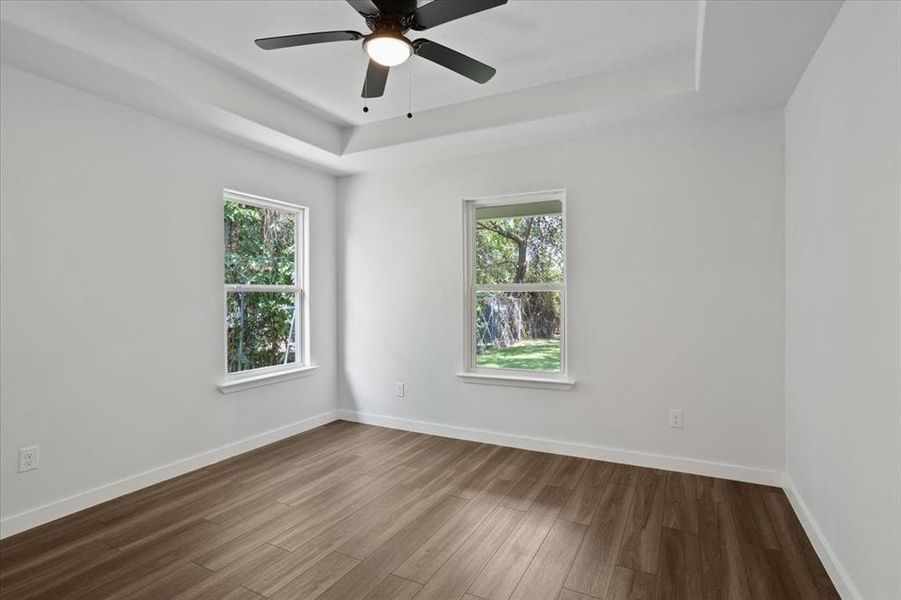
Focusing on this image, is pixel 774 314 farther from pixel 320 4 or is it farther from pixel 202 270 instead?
pixel 202 270

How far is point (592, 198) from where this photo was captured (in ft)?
11.7

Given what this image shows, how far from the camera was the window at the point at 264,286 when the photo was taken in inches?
147

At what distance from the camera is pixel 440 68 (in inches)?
117

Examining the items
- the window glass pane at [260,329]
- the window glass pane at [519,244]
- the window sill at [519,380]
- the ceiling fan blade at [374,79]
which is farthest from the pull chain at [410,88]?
the window sill at [519,380]

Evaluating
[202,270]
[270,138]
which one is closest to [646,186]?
[270,138]

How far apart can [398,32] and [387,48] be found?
8cm

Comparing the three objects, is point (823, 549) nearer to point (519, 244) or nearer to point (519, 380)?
point (519, 380)

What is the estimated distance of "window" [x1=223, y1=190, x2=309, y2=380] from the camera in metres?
3.74

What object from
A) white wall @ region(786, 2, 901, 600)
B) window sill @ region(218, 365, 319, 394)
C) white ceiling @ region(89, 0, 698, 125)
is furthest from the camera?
window sill @ region(218, 365, 319, 394)

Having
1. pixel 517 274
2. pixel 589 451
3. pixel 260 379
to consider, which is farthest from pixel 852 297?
pixel 260 379

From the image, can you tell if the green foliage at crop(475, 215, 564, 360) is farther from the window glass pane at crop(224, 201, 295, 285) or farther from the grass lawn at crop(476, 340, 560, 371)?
the window glass pane at crop(224, 201, 295, 285)

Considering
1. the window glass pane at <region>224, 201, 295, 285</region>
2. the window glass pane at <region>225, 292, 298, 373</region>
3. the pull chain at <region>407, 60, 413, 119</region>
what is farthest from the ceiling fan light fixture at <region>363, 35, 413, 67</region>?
the window glass pane at <region>225, 292, 298, 373</region>

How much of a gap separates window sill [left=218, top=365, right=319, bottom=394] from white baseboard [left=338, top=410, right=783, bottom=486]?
72 cm

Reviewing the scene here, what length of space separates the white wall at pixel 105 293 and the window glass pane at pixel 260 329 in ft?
0.70
